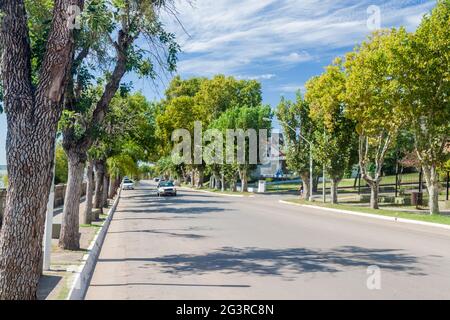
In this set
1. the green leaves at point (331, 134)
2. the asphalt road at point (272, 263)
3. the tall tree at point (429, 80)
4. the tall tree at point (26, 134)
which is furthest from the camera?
the green leaves at point (331, 134)

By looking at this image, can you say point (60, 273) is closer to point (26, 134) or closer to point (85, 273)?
point (85, 273)

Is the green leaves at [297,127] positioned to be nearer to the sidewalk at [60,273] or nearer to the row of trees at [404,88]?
the row of trees at [404,88]

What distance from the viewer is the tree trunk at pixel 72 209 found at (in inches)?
524

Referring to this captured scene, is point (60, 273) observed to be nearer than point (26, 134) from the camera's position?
No

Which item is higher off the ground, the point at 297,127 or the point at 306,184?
the point at 297,127

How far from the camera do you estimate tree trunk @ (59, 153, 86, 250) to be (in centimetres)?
1332

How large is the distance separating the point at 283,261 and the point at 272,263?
0.36m

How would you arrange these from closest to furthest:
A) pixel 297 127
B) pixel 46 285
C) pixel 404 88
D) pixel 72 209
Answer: pixel 46 285, pixel 72 209, pixel 404 88, pixel 297 127

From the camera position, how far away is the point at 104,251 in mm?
13914

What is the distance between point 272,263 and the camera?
11453 mm

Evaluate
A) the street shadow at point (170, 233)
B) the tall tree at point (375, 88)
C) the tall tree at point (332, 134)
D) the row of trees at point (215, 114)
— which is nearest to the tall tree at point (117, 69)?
the street shadow at point (170, 233)

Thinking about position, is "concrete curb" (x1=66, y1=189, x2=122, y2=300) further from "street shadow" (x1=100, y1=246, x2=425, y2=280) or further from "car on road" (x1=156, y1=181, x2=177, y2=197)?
"car on road" (x1=156, y1=181, x2=177, y2=197)

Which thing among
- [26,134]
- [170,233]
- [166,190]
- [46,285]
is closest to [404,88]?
[170,233]

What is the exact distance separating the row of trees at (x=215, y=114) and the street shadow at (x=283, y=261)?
42.7 meters
